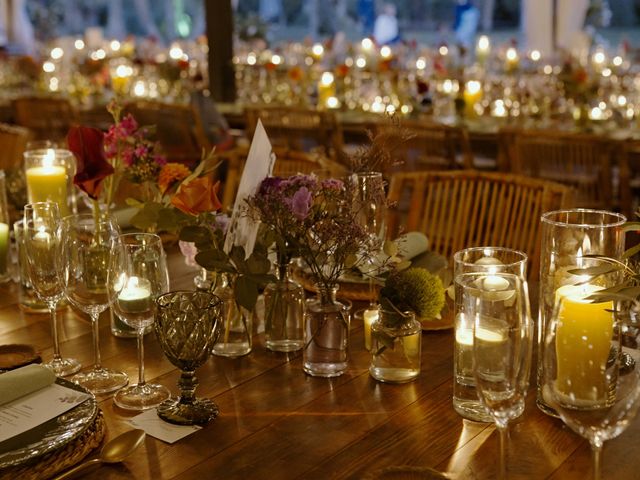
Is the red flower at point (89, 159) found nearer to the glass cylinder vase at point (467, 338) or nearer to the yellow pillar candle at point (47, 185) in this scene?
the yellow pillar candle at point (47, 185)

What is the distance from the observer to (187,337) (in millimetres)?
1218

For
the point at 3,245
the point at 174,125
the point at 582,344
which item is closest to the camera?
the point at 582,344

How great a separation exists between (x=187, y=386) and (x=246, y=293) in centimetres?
18

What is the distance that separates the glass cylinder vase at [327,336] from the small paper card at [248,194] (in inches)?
5.5

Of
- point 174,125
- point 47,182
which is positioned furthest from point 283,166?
point 174,125

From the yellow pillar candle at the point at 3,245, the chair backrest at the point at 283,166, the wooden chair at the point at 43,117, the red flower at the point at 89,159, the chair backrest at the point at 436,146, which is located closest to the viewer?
the red flower at the point at 89,159

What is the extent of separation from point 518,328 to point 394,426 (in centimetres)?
32

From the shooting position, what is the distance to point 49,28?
31.4 feet

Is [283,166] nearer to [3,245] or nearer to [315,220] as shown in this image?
[3,245]

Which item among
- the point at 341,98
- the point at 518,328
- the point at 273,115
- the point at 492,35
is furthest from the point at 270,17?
the point at 518,328

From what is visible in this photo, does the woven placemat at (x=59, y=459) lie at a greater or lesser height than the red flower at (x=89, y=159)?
lesser

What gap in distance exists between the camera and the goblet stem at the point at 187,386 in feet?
4.10

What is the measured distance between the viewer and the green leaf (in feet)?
4.51

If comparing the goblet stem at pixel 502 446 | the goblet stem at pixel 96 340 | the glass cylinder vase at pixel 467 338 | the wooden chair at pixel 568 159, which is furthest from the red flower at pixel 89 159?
the wooden chair at pixel 568 159
